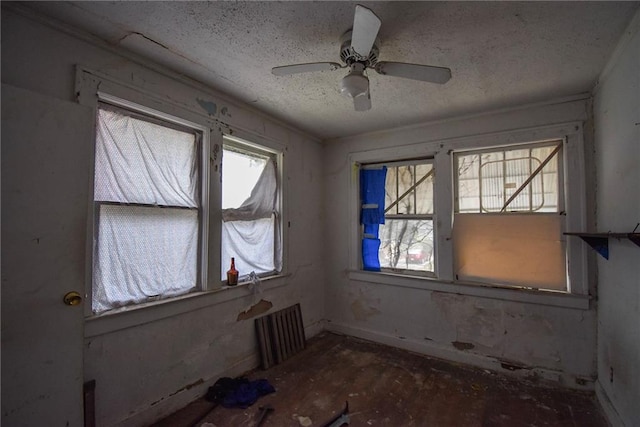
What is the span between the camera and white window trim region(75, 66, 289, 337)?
1.74 m

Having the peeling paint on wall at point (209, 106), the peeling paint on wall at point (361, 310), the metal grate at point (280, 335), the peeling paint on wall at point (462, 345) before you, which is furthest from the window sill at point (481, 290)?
the peeling paint on wall at point (209, 106)

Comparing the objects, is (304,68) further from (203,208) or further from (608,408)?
(608,408)

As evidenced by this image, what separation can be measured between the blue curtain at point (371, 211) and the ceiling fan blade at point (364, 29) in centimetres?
215

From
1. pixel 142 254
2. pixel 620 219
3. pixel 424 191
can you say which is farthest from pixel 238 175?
pixel 620 219

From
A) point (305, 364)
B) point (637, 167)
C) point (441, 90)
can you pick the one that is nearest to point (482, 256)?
point (637, 167)

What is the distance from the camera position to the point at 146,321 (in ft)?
6.54

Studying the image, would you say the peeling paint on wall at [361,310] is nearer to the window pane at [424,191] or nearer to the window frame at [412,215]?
the window frame at [412,215]

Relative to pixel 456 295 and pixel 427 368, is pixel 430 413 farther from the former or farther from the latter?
pixel 456 295

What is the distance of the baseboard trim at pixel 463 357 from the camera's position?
2484 millimetres

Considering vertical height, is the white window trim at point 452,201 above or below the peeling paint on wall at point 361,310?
above

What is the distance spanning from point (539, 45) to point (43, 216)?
9.86 ft

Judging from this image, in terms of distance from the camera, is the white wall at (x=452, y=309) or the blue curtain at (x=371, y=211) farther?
the blue curtain at (x=371, y=211)

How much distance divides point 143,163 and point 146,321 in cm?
110

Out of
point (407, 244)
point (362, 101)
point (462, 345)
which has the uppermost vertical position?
point (362, 101)
